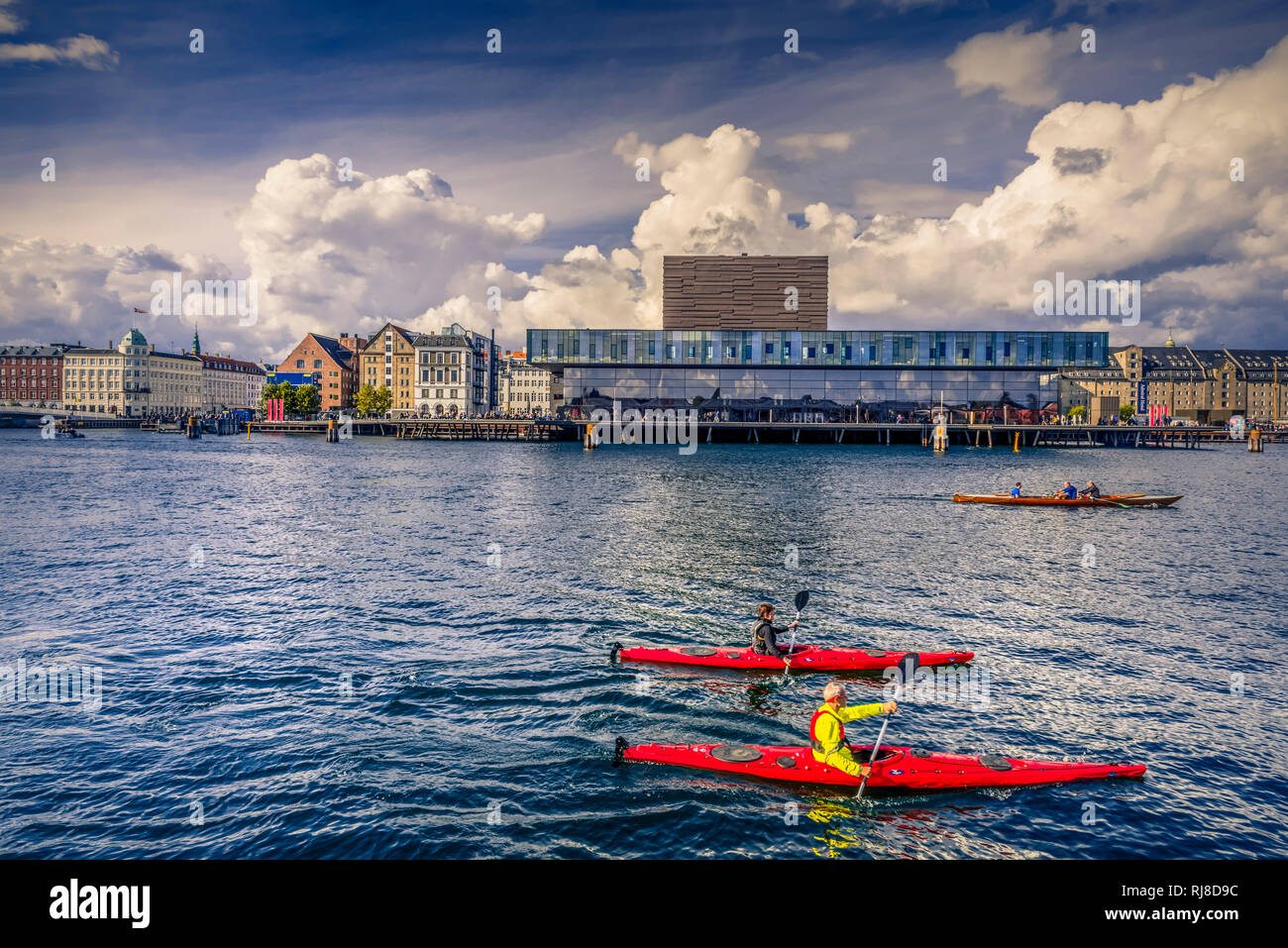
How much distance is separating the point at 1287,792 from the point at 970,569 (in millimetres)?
16952

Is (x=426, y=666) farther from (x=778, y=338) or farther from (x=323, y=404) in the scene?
(x=323, y=404)

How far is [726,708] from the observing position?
52.4 ft

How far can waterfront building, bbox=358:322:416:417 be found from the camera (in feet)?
577

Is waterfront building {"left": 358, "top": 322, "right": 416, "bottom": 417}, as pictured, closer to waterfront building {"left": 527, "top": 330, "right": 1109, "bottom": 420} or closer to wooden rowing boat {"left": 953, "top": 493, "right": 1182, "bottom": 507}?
waterfront building {"left": 527, "top": 330, "right": 1109, "bottom": 420}

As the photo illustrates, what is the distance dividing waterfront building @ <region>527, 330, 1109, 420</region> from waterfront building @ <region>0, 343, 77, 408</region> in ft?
482

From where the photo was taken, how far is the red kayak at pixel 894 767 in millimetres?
12461

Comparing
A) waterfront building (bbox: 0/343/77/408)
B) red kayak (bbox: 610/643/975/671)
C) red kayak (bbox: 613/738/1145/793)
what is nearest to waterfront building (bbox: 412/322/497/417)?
waterfront building (bbox: 0/343/77/408)

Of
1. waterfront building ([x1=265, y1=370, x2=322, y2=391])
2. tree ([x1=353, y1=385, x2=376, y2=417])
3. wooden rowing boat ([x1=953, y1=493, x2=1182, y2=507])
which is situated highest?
waterfront building ([x1=265, y1=370, x2=322, y2=391])

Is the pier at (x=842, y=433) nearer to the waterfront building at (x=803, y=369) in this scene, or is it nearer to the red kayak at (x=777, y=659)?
the waterfront building at (x=803, y=369)

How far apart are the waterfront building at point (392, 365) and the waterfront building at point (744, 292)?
65496 mm
